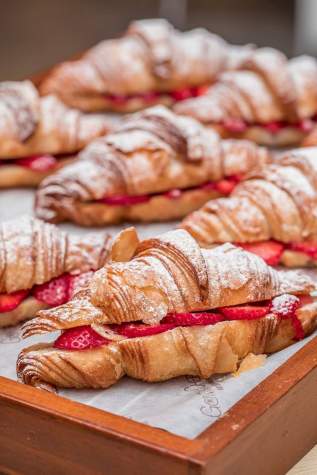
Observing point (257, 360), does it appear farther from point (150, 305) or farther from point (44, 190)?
point (44, 190)

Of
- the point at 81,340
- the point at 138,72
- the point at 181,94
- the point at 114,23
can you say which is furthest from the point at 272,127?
the point at 81,340

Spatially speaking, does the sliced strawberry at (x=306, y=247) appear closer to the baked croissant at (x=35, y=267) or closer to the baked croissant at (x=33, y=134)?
the baked croissant at (x=35, y=267)

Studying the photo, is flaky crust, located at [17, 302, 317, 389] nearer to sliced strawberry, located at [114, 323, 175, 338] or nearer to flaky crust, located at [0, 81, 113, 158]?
sliced strawberry, located at [114, 323, 175, 338]

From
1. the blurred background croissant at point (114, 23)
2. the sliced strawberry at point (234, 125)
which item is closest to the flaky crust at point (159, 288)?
the sliced strawberry at point (234, 125)

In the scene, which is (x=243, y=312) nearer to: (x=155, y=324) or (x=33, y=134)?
(x=155, y=324)

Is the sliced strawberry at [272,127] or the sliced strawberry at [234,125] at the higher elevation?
the sliced strawberry at [234,125]

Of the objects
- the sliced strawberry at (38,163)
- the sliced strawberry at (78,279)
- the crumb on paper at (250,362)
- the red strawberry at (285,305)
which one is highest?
the red strawberry at (285,305)

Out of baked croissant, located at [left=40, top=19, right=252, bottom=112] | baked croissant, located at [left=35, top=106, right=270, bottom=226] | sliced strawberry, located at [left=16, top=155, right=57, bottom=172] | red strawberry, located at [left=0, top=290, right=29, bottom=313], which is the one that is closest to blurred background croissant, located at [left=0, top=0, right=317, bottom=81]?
baked croissant, located at [left=40, top=19, right=252, bottom=112]
